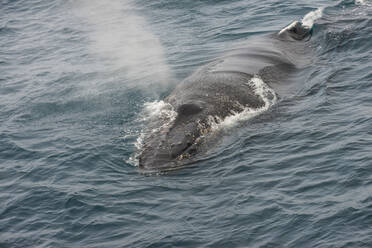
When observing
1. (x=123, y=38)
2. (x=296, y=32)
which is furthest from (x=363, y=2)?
(x=123, y=38)

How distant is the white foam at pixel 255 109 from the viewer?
1545 cm

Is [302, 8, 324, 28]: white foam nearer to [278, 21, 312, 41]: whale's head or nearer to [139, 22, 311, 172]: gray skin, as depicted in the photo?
[278, 21, 312, 41]: whale's head

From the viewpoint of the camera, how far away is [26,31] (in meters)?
34.0

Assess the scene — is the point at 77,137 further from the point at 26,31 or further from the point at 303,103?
the point at 26,31

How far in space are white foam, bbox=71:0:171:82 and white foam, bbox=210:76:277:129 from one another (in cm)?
504

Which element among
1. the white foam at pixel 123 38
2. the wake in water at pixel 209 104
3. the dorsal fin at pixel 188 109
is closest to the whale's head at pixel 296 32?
the wake in water at pixel 209 104

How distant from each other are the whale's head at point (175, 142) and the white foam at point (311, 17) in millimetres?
10299

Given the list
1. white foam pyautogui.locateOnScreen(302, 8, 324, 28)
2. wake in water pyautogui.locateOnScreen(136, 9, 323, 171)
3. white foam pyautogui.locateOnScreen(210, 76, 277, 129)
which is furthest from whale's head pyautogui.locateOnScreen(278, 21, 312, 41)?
white foam pyautogui.locateOnScreen(210, 76, 277, 129)

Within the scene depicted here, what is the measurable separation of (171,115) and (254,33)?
1095 centimetres

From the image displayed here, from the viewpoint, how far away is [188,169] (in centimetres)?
1357

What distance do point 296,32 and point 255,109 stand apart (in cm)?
783

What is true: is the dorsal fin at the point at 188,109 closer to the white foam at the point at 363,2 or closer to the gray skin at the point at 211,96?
the gray skin at the point at 211,96

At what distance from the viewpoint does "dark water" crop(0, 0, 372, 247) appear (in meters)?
11.2

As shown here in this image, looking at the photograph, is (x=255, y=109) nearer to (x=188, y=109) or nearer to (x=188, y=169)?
(x=188, y=109)
